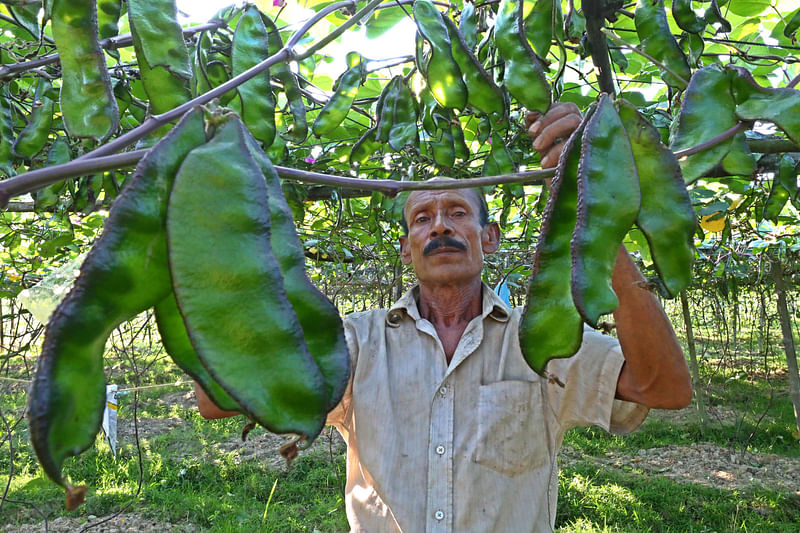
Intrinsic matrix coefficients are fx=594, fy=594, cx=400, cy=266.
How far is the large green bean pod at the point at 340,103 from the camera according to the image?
1445 mm

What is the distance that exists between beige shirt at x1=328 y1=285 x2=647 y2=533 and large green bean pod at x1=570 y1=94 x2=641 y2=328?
1.41 metres

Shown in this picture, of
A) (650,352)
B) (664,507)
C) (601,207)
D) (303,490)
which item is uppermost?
(601,207)

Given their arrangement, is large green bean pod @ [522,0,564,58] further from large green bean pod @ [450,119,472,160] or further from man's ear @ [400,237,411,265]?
man's ear @ [400,237,411,265]

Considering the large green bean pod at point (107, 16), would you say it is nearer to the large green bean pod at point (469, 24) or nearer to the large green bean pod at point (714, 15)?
the large green bean pod at point (469, 24)

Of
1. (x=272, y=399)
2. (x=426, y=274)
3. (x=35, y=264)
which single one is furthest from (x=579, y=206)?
(x=35, y=264)

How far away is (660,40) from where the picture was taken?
1182mm

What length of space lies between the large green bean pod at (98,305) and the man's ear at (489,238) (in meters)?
2.14

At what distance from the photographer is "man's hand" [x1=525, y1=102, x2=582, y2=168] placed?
104cm

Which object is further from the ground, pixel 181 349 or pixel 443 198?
pixel 443 198

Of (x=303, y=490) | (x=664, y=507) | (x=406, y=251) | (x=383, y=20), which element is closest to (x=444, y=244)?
(x=406, y=251)

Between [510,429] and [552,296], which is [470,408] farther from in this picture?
[552,296]

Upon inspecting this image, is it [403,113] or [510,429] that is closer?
[403,113]

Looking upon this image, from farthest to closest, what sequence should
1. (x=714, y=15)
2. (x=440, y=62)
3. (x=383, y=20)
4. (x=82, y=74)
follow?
1. (x=383, y=20)
2. (x=714, y=15)
3. (x=440, y=62)
4. (x=82, y=74)

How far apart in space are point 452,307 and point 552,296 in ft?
5.79
